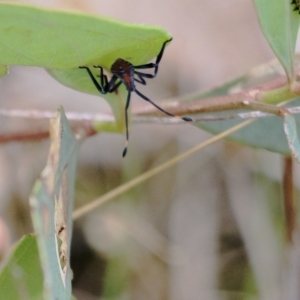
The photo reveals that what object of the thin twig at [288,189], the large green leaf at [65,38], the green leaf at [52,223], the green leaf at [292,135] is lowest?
the thin twig at [288,189]

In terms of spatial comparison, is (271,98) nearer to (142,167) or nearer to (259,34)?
(142,167)

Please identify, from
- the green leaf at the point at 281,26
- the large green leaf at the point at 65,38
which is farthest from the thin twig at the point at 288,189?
the large green leaf at the point at 65,38

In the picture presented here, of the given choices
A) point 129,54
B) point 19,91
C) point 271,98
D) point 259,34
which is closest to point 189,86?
point 259,34

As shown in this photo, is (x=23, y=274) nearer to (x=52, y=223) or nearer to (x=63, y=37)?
(x=52, y=223)

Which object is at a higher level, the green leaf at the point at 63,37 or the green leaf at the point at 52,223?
the green leaf at the point at 63,37

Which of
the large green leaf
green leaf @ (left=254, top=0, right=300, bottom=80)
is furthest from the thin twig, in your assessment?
the large green leaf

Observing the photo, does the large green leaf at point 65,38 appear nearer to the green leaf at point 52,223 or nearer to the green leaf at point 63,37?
the green leaf at point 63,37
